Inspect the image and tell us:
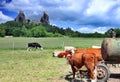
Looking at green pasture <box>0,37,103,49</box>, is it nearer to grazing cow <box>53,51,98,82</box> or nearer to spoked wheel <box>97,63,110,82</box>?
spoked wheel <box>97,63,110,82</box>

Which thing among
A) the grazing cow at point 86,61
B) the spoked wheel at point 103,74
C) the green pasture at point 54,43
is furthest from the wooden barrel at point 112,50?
the green pasture at point 54,43

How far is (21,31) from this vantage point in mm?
101875

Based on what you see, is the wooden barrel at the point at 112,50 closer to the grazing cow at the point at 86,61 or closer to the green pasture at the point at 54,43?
the grazing cow at the point at 86,61

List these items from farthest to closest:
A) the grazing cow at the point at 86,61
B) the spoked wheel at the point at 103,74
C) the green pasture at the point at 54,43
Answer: the green pasture at the point at 54,43, the spoked wheel at the point at 103,74, the grazing cow at the point at 86,61

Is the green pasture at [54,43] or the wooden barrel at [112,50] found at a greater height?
the wooden barrel at [112,50]

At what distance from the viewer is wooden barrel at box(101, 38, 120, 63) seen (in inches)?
462

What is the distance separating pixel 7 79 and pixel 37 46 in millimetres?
24829

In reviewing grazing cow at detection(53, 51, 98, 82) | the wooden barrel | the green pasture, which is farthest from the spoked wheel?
Result: the green pasture

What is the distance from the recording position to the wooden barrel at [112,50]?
11.7 meters

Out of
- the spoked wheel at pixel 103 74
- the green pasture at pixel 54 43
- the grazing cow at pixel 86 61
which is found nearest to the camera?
the grazing cow at pixel 86 61

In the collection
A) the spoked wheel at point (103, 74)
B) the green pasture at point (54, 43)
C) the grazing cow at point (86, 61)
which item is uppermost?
the grazing cow at point (86, 61)

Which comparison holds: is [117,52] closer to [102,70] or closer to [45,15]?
[102,70]

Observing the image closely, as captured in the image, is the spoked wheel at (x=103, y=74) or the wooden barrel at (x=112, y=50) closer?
the spoked wheel at (x=103, y=74)

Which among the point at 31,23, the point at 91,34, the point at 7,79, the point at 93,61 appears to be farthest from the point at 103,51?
the point at 31,23
